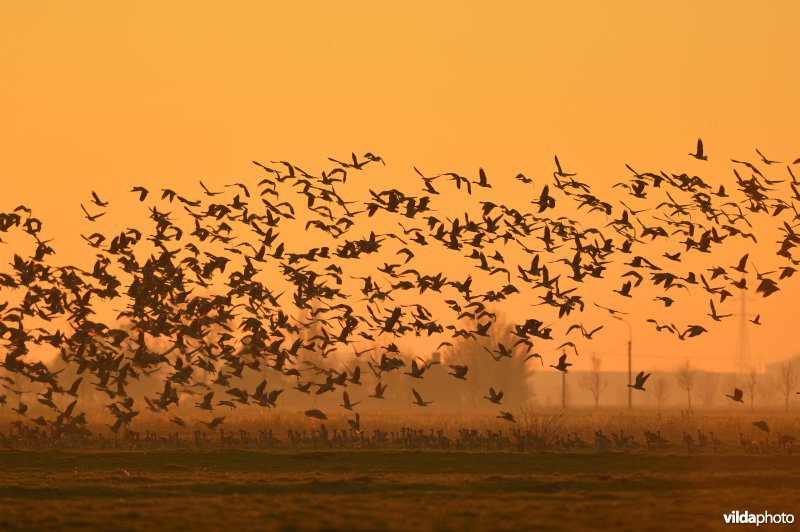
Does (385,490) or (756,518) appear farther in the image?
(385,490)

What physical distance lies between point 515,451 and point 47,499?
20.7m

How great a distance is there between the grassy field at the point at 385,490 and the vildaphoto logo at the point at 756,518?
0.36 m

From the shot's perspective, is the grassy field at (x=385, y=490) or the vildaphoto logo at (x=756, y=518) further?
the vildaphoto logo at (x=756, y=518)

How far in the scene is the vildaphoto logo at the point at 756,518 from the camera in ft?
97.6

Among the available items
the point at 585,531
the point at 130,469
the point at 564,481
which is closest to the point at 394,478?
the point at 564,481

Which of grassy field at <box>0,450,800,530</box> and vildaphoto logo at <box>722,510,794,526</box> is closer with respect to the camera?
grassy field at <box>0,450,800,530</box>

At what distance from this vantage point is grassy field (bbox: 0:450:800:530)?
2934 centimetres

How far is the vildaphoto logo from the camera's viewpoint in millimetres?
29736

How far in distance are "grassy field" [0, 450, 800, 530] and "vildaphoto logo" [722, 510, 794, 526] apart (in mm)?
363

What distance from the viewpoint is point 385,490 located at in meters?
35.5

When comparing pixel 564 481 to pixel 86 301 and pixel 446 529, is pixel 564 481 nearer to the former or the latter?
pixel 446 529

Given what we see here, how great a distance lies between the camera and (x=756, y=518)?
99.1 ft

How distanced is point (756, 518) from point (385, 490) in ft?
32.3

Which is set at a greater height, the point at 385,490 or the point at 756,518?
the point at 385,490
